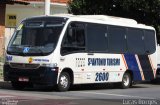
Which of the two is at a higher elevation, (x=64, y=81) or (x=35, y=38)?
(x=35, y=38)

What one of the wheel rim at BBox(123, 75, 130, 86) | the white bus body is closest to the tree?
the white bus body

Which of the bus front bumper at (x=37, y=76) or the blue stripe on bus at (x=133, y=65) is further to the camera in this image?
the blue stripe on bus at (x=133, y=65)

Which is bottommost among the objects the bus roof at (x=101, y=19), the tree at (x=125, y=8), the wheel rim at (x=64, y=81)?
the wheel rim at (x=64, y=81)

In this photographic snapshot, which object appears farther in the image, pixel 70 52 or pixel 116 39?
pixel 116 39

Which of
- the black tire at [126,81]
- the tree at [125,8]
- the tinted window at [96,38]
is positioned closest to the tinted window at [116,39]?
the tinted window at [96,38]

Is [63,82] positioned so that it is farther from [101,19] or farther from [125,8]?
[125,8]

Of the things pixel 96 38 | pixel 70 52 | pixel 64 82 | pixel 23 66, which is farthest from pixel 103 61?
pixel 23 66

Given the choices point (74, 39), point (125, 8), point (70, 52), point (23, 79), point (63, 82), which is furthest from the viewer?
point (125, 8)

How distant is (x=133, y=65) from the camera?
24875 millimetres

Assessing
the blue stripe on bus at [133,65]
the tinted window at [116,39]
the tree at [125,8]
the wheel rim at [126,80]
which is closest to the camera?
the tinted window at [116,39]

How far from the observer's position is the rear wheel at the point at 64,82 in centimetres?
2066

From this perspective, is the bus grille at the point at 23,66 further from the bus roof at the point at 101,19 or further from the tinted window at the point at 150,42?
the tinted window at the point at 150,42

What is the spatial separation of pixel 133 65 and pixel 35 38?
→ 5.78 metres

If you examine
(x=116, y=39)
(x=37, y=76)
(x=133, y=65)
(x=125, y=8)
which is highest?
(x=125, y=8)
